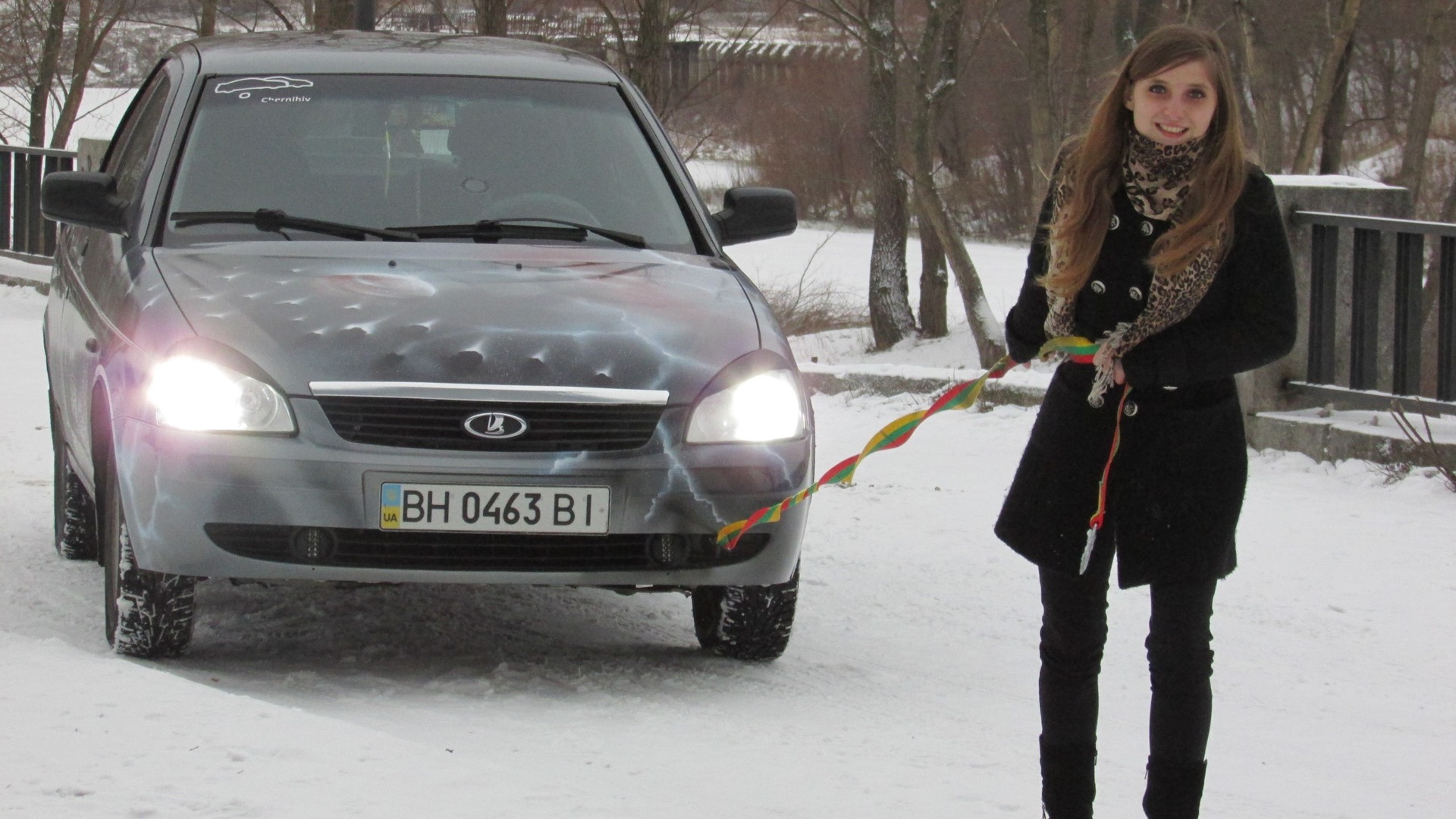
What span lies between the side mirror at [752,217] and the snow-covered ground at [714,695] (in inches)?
46.4

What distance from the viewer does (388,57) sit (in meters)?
5.93

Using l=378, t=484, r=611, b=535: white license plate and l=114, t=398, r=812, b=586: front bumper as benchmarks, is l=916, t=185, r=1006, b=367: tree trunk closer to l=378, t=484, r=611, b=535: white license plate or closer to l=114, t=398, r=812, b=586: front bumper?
l=114, t=398, r=812, b=586: front bumper

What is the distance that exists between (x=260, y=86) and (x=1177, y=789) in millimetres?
3568

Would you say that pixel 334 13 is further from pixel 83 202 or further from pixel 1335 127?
pixel 83 202

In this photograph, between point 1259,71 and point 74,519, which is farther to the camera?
point 1259,71

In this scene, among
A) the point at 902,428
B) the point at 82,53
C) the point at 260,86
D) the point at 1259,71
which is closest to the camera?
the point at 902,428

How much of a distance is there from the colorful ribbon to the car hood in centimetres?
34

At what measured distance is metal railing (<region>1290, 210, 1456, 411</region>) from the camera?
340 inches

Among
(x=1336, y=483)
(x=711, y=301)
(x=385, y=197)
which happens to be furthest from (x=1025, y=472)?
(x=1336, y=483)

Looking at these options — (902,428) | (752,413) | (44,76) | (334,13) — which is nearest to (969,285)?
(334,13)

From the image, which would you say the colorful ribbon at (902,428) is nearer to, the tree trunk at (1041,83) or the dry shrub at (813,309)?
the dry shrub at (813,309)

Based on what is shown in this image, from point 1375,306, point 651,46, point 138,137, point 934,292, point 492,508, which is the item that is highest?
point 651,46

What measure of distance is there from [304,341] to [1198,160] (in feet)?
7.08

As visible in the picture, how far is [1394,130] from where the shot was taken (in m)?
28.2
